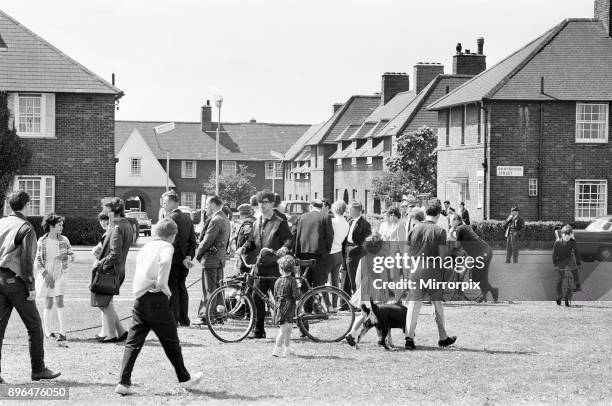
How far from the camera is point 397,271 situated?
1458 centimetres

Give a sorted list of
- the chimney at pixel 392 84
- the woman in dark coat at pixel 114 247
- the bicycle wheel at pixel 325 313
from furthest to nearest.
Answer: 1. the chimney at pixel 392 84
2. the bicycle wheel at pixel 325 313
3. the woman in dark coat at pixel 114 247

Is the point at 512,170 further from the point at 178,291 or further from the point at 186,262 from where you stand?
the point at 186,262

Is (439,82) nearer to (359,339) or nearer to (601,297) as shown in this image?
(601,297)

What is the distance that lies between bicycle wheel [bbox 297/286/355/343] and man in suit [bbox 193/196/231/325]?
191cm

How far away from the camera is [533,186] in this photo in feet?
129

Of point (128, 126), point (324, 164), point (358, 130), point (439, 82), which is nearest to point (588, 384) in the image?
point (439, 82)

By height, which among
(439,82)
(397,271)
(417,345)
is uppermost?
(439,82)

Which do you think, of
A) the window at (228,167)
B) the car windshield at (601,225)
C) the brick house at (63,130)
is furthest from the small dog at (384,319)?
the window at (228,167)

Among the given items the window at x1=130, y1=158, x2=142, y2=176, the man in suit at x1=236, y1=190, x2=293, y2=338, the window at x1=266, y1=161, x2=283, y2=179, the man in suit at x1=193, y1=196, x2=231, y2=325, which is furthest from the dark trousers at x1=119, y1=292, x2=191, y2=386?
the window at x1=266, y1=161, x2=283, y2=179

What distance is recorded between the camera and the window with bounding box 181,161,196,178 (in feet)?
285

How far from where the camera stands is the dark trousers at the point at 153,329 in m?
9.41

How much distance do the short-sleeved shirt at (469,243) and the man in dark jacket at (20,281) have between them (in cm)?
942

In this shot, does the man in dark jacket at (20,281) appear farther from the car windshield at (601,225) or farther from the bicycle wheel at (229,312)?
the car windshield at (601,225)

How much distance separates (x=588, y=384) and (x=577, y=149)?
30619mm
